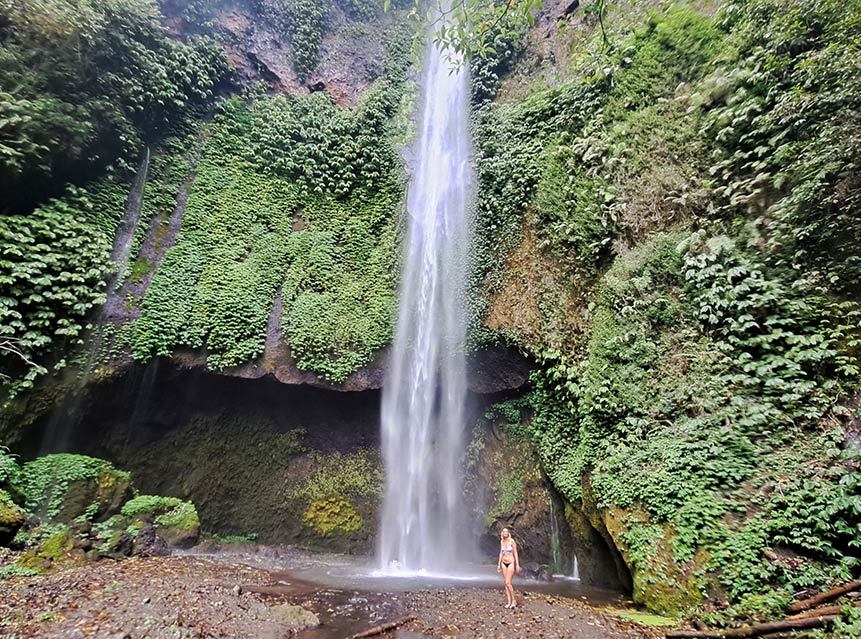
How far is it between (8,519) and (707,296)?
35.8 feet

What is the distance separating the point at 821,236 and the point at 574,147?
5.13 metres

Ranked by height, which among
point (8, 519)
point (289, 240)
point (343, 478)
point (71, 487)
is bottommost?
point (8, 519)

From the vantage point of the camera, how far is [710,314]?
6.81 meters

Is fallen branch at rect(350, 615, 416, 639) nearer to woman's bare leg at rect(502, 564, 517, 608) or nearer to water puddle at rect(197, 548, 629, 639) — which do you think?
water puddle at rect(197, 548, 629, 639)

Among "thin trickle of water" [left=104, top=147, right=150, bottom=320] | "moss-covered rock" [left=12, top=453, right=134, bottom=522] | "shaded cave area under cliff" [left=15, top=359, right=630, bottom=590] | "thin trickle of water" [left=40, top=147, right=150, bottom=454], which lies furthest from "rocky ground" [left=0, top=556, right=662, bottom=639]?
"thin trickle of water" [left=104, top=147, right=150, bottom=320]

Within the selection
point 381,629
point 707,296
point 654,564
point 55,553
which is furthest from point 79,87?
point 654,564

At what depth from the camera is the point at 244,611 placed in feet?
16.6

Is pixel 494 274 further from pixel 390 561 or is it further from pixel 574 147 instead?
pixel 390 561

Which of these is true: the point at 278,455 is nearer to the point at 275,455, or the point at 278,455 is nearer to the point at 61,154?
the point at 275,455

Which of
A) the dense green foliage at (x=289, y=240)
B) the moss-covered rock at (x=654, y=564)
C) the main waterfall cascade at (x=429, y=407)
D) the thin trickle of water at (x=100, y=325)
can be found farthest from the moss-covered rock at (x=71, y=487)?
the moss-covered rock at (x=654, y=564)

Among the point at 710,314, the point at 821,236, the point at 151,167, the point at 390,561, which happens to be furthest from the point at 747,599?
the point at 151,167

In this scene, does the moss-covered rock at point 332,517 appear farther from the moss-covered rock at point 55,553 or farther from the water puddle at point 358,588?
the moss-covered rock at point 55,553

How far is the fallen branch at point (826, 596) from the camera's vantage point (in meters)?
4.26

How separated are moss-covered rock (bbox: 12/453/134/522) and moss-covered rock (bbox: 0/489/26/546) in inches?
40.8
